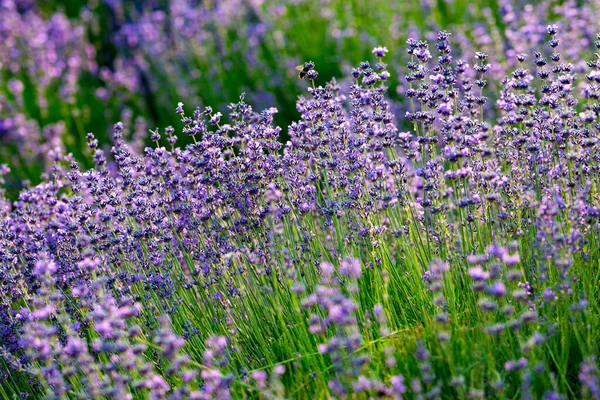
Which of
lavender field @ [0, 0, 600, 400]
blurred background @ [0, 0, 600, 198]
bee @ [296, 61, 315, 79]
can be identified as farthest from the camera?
blurred background @ [0, 0, 600, 198]

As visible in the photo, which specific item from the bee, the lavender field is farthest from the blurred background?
the lavender field

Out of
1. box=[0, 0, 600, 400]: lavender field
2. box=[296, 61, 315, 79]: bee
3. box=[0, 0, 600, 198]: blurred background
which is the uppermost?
box=[0, 0, 600, 198]: blurred background

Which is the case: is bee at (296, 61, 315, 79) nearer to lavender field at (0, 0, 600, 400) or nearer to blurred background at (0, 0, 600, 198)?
lavender field at (0, 0, 600, 400)

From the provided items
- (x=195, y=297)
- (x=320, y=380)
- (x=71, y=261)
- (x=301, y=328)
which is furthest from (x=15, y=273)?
(x=320, y=380)

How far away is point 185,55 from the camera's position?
31.0 feet

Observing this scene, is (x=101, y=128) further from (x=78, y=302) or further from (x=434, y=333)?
(x=434, y=333)

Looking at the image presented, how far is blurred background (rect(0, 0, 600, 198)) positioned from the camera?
8039mm

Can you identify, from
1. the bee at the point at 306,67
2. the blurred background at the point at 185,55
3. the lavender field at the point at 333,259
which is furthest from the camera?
the blurred background at the point at 185,55

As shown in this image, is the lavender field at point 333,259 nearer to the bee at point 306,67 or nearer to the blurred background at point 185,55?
the bee at point 306,67

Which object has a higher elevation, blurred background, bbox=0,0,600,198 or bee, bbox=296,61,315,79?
blurred background, bbox=0,0,600,198

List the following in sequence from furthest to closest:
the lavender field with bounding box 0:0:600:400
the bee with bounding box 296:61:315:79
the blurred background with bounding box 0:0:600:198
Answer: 1. the blurred background with bounding box 0:0:600:198
2. the bee with bounding box 296:61:315:79
3. the lavender field with bounding box 0:0:600:400

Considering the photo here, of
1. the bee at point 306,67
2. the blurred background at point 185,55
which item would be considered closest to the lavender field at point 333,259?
the bee at point 306,67

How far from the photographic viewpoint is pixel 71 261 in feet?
12.1

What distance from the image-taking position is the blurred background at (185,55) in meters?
8.04
